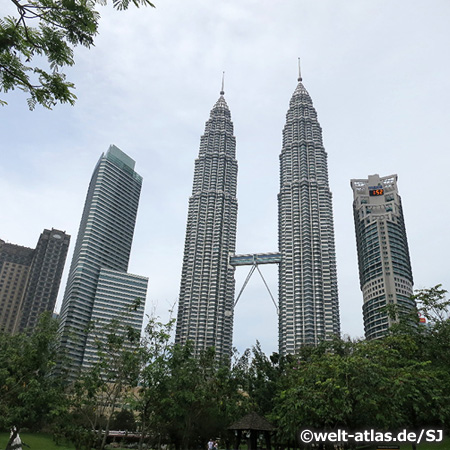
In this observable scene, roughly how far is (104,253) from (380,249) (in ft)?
326

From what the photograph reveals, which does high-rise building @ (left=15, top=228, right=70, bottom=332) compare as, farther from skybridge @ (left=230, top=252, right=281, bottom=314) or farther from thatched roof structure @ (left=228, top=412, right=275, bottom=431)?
thatched roof structure @ (left=228, top=412, right=275, bottom=431)

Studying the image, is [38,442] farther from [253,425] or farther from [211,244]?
[211,244]

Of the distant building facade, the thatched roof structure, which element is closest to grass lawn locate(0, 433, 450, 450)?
the thatched roof structure

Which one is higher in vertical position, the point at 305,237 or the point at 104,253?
the point at 305,237

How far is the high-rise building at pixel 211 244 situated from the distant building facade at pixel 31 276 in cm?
5969

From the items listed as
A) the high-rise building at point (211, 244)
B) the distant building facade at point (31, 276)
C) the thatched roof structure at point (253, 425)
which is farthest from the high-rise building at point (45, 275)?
the thatched roof structure at point (253, 425)

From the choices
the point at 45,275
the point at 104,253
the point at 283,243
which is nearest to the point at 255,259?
the point at 283,243

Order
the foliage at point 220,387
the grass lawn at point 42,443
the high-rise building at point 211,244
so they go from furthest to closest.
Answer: the high-rise building at point 211,244 < the grass lawn at point 42,443 < the foliage at point 220,387

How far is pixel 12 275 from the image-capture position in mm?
163000

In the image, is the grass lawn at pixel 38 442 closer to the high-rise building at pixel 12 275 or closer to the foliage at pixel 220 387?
the foliage at pixel 220 387

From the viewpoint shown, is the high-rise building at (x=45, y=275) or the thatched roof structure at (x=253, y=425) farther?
the high-rise building at (x=45, y=275)

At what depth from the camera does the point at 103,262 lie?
486 ft

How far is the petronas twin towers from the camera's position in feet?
414

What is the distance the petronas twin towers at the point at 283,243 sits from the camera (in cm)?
12625
